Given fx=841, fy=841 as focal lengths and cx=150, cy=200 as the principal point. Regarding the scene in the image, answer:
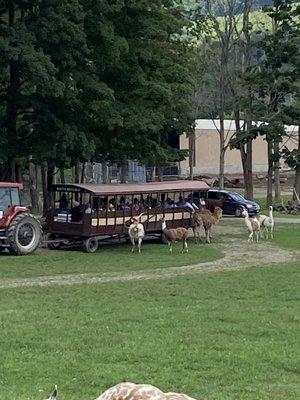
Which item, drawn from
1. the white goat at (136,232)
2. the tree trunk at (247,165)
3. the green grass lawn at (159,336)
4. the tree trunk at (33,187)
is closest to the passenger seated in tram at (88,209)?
the white goat at (136,232)

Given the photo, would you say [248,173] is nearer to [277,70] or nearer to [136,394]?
[277,70]

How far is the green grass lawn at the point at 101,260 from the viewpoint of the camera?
78.8 ft

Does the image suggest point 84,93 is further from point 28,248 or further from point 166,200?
point 28,248

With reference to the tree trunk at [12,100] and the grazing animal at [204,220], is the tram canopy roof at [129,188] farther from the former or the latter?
the tree trunk at [12,100]

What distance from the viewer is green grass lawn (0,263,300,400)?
1077 centimetres

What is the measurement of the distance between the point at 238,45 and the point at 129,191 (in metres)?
30.1

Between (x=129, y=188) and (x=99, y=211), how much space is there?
6.52ft

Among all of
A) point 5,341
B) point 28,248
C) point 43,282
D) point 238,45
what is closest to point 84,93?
point 28,248

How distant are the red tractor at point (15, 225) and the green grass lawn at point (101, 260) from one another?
0.40 meters

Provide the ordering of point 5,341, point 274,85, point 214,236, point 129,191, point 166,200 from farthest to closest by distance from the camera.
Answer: point 274,85
point 214,236
point 166,200
point 129,191
point 5,341

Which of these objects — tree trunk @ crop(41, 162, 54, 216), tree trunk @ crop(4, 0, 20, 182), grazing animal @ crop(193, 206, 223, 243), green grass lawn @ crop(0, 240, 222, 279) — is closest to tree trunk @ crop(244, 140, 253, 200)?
tree trunk @ crop(41, 162, 54, 216)

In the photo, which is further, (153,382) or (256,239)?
(256,239)

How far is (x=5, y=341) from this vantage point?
529 inches

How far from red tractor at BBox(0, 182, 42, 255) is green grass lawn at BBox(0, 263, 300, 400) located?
6.87 m
